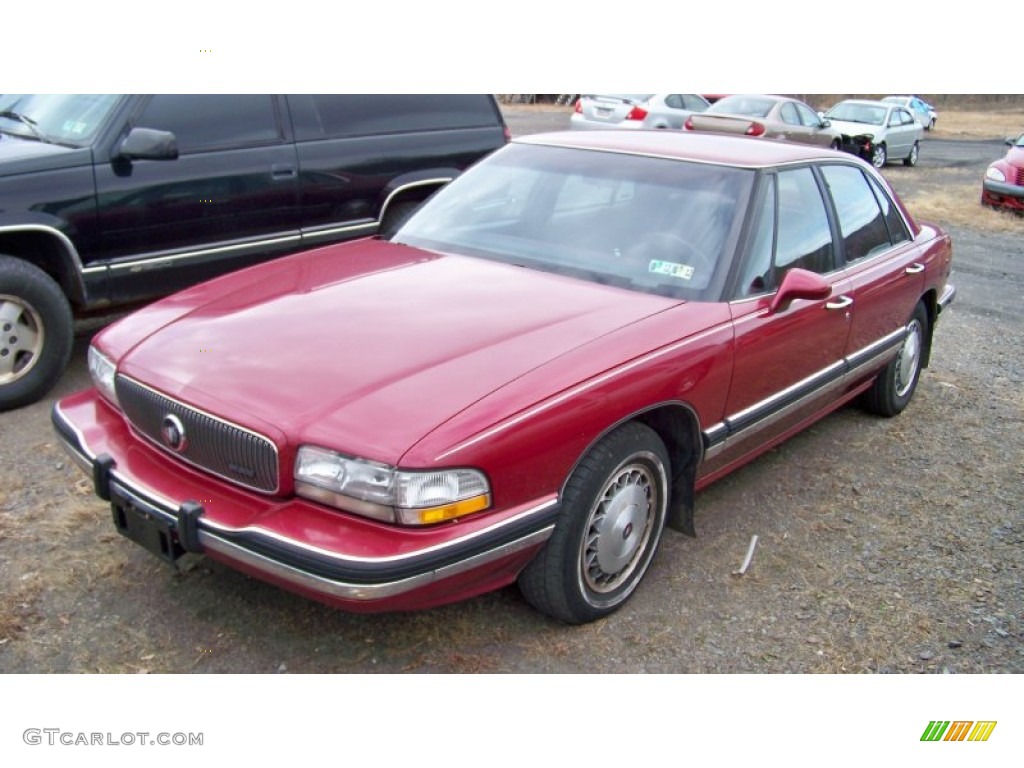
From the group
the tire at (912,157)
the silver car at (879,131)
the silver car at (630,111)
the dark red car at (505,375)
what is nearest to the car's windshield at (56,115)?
the dark red car at (505,375)

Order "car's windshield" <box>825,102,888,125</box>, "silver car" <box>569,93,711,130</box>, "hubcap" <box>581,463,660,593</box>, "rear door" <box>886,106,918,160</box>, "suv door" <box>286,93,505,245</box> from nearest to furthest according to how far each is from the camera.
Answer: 1. "hubcap" <box>581,463,660,593</box>
2. "suv door" <box>286,93,505,245</box>
3. "silver car" <box>569,93,711,130</box>
4. "rear door" <box>886,106,918,160</box>
5. "car's windshield" <box>825,102,888,125</box>

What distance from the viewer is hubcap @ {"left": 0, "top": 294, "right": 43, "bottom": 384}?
451 cm

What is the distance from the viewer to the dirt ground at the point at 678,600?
2887 millimetres

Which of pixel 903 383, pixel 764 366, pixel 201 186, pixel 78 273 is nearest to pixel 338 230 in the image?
pixel 201 186

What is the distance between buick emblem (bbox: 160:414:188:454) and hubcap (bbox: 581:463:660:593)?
4.23 ft

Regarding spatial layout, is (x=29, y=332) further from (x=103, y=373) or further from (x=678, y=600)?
(x=678, y=600)

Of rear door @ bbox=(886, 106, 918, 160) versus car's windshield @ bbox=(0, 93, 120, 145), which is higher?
car's windshield @ bbox=(0, 93, 120, 145)

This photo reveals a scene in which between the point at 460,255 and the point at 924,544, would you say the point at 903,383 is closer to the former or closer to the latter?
the point at 924,544

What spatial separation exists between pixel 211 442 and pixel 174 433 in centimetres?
18

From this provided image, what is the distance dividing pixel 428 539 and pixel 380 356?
2.10 feet

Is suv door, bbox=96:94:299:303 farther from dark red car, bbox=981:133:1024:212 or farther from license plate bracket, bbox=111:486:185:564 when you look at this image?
dark red car, bbox=981:133:1024:212

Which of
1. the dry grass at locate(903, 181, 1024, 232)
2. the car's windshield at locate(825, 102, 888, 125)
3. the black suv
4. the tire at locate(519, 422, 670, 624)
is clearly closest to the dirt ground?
the tire at locate(519, 422, 670, 624)

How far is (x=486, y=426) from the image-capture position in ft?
8.20

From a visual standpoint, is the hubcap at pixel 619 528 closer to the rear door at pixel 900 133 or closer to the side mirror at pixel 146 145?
the side mirror at pixel 146 145
